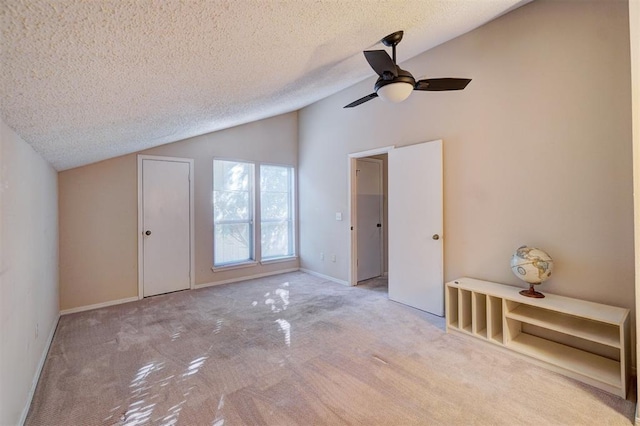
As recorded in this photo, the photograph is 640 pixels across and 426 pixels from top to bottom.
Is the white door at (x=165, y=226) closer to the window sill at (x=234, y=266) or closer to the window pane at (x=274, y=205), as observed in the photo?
the window sill at (x=234, y=266)

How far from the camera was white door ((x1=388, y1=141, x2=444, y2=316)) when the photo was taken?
335cm

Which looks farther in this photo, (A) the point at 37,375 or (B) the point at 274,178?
(B) the point at 274,178

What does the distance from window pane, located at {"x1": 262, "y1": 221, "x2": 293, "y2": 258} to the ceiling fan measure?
3.48 m

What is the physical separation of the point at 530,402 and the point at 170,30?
2.91 m

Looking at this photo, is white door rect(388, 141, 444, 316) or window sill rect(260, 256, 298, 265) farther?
window sill rect(260, 256, 298, 265)

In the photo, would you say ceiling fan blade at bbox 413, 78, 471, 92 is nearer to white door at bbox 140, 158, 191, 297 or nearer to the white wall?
the white wall

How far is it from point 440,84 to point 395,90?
0.44m

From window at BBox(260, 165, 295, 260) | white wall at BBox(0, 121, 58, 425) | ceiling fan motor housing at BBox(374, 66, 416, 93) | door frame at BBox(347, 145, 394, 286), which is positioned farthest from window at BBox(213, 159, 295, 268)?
ceiling fan motor housing at BBox(374, 66, 416, 93)

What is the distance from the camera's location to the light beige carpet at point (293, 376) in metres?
1.78

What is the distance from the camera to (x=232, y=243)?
4926 mm

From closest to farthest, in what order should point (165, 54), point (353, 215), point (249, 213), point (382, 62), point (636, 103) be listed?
point (165, 54) → point (636, 103) → point (382, 62) → point (353, 215) → point (249, 213)

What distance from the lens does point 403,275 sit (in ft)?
12.2

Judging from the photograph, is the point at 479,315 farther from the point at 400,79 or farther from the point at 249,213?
the point at 249,213

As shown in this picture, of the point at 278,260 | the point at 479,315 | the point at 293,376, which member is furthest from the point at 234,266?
the point at 479,315
